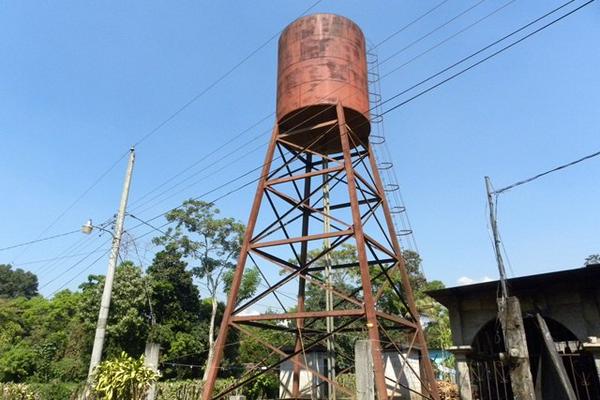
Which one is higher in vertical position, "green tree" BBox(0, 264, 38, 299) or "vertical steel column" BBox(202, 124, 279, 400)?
"green tree" BBox(0, 264, 38, 299)

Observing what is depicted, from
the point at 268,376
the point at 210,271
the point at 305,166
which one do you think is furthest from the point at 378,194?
the point at 210,271

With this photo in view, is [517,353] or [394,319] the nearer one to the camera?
[517,353]

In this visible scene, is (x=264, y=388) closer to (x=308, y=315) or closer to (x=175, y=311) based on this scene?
(x=175, y=311)

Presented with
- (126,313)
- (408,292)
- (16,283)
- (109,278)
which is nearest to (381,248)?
(408,292)

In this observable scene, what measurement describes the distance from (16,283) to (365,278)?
290 feet

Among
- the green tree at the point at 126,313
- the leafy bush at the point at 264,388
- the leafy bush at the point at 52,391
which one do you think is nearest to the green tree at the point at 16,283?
the green tree at the point at 126,313

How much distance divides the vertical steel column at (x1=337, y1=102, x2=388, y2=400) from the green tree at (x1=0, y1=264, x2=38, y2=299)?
85.1m

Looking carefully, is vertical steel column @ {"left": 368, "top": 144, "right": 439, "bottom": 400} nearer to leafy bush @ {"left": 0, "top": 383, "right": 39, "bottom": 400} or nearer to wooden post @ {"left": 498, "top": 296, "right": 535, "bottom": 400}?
wooden post @ {"left": 498, "top": 296, "right": 535, "bottom": 400}

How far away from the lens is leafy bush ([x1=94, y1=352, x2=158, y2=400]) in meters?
9.25

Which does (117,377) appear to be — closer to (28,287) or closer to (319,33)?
(319,33)

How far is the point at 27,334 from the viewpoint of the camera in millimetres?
43438

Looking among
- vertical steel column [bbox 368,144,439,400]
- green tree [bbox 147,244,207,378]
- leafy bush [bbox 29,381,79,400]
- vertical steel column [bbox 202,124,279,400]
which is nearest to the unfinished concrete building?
vertical steel column [bbox 368,144,439,400]

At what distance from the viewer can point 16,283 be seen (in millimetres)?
78312

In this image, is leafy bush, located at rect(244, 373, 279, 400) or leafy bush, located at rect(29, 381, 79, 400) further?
leafy bush, located at rect(244, 373, 279, 400)
